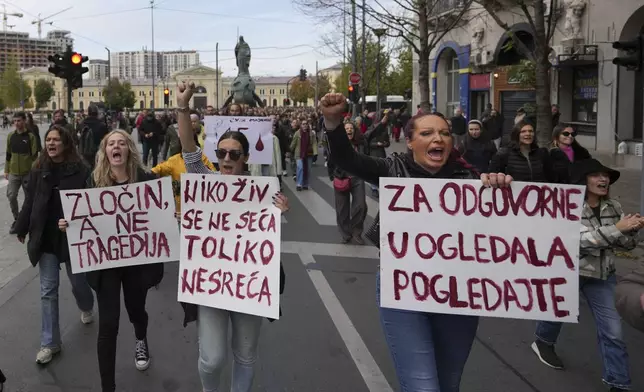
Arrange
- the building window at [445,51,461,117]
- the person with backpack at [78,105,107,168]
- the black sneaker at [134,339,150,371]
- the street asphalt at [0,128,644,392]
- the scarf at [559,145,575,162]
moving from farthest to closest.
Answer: the building window at [445,51,461,117] < the person with backpack at [78,105,107,168] < the scarf at [559,145,575,162] < the black sneaker at [134,339,150,371] < the street asphalt at [0,128,644,392]

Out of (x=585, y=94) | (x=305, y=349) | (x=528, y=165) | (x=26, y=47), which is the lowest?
(x=305, y=349)

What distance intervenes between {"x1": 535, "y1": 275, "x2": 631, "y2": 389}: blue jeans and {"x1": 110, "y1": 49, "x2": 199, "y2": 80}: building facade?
339ft

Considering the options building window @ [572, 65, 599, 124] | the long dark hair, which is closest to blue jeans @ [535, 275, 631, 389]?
the long dark hair

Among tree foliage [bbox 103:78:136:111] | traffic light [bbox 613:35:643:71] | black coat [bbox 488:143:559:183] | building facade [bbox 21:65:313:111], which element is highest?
building facade [bbox 21:65:313:111]

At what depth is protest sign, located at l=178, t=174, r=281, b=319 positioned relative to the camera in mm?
3586

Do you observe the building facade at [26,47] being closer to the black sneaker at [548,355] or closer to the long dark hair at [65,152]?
the long dark hair at [65,152]

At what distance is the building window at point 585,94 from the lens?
2031 centimetres

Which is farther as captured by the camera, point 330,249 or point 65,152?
point 330,249

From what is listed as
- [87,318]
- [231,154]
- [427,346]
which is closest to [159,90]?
Result: [87,318]

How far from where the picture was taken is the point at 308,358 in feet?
16.1

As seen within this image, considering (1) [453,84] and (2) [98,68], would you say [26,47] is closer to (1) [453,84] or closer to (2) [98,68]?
(2) [98,68]

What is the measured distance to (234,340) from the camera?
3.71m

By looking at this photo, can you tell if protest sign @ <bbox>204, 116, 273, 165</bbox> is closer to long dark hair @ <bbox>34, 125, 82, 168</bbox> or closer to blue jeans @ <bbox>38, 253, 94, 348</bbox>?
long dark hair @ <bbox>34, 125, 82, 168</bbox>

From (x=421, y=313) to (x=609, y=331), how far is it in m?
1.81
